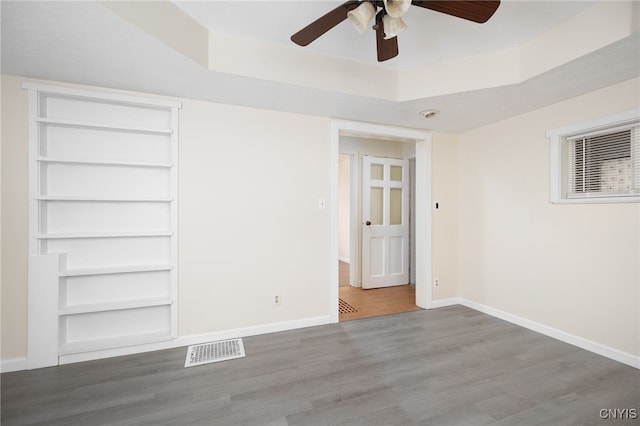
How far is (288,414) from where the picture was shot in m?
1.66

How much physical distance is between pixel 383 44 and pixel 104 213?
2570 mm

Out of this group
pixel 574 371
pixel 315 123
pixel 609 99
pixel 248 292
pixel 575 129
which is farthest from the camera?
pixel 315 123

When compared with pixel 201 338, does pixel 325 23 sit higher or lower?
higher

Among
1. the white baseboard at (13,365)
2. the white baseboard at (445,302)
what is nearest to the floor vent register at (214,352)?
the white baseboard at (13,365)

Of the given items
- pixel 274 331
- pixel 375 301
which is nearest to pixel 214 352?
pixel 274 331

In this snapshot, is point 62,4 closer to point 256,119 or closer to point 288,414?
point 256,119

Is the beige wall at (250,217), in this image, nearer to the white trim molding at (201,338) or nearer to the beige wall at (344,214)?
the white trim molding at (201,338)

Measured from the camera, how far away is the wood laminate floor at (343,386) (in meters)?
1.64

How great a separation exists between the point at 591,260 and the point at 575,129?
46.0 inches

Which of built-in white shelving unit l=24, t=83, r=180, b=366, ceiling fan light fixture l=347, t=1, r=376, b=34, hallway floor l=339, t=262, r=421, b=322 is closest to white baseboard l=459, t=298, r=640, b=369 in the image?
hallway floor l=339, t=262, r=421, b=322

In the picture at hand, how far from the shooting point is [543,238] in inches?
108

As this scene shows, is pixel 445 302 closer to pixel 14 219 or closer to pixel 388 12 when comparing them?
pixel 388 12

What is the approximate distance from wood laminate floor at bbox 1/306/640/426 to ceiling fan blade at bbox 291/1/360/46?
2.26m

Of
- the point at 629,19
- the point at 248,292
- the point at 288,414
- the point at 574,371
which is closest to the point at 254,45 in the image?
the point at 248,292
